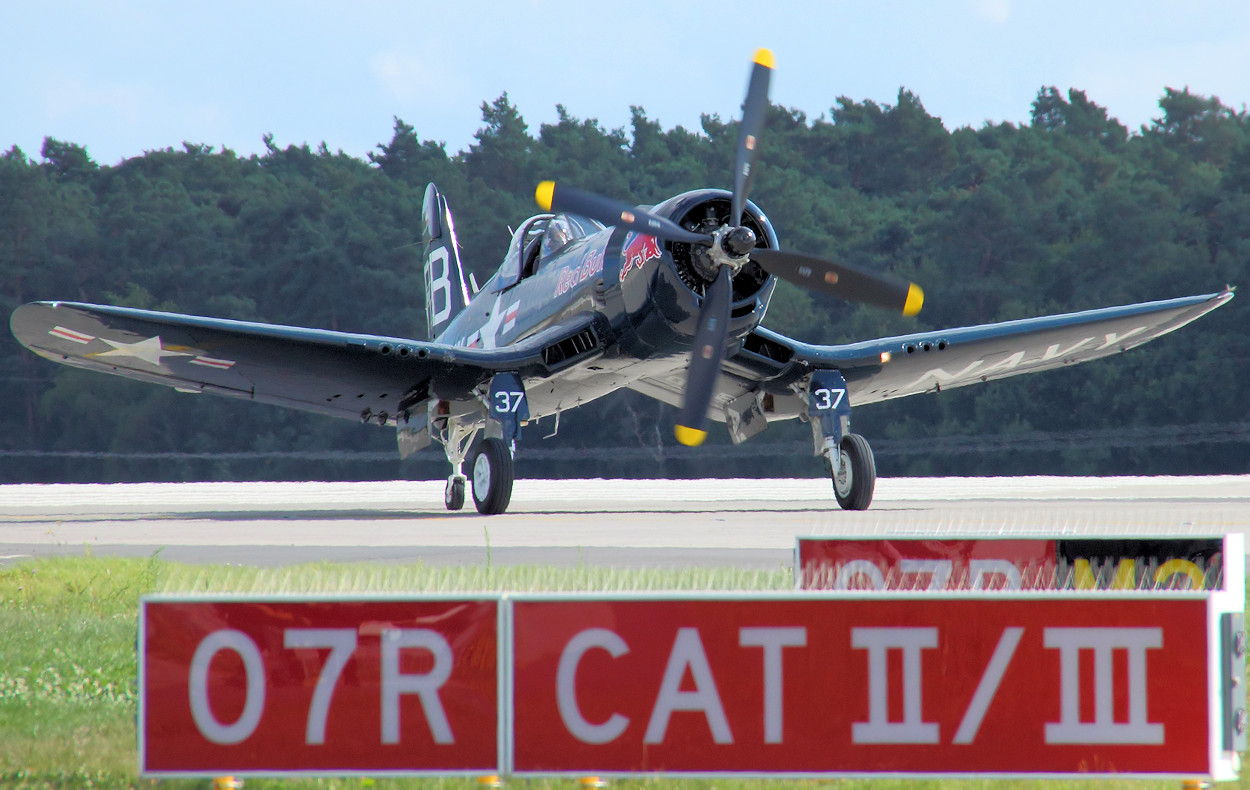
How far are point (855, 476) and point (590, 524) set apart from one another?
11.1 ft

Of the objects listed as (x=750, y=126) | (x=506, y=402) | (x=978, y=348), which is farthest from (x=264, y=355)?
(x=978, y=348)

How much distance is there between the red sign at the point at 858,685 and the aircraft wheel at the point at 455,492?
1410 centimetres

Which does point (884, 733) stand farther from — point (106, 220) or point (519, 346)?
point (106, 220)

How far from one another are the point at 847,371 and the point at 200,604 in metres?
14.0

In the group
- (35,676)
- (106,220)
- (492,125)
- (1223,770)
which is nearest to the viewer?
(1223,770)

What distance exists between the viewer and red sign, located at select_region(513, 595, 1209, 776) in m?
2.97

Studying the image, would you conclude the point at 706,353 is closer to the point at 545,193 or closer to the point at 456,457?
the point at 545,193

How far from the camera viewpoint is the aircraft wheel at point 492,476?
46.9ft

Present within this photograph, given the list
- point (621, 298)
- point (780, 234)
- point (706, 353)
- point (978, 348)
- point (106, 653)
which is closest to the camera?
point (106, 653)

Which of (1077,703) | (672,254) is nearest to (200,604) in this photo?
(1077,703)

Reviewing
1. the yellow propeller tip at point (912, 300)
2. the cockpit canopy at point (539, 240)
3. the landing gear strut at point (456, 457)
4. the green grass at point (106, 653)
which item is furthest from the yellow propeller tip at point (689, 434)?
the landing gear strut at point (456, 457)

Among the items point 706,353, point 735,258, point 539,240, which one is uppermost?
point 539,240

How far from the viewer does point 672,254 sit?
1309 cm

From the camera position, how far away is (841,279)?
1303cm
